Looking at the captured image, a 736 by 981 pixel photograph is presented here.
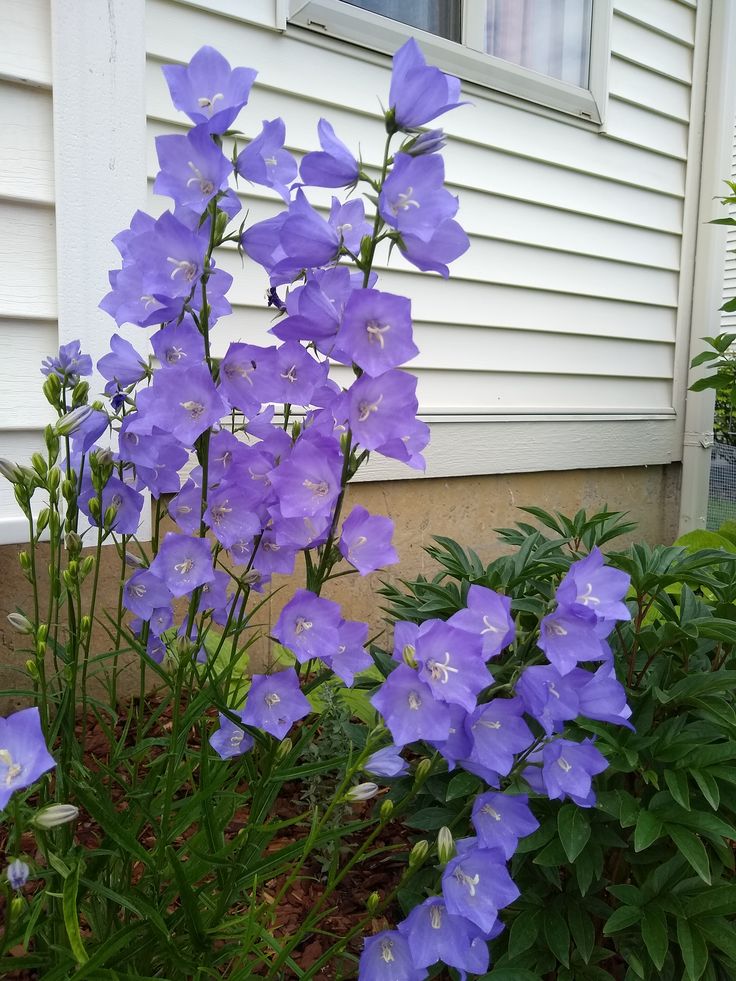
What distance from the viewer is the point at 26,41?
6.45ft

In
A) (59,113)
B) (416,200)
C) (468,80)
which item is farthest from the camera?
(468,80)

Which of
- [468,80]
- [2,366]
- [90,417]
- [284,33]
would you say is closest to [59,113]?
[2,366]

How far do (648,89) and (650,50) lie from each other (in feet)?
0.56

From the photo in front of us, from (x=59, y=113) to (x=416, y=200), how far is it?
1.59 meters

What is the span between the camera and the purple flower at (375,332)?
2.60 feet

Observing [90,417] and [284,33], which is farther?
[284,33]

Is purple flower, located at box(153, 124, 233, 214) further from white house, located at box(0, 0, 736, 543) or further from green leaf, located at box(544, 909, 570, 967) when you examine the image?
white house, located at box(0, 0, 736, 543)

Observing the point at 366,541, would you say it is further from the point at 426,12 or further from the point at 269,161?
the point at 426,12

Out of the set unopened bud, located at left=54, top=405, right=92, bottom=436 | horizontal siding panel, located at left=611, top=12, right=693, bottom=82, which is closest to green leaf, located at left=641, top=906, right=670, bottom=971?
unopened bud, located at left=54, top=405, right=92, bottom=436

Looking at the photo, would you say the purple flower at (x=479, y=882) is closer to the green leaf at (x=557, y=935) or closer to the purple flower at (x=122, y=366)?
the green leaf at (x=557, y=935)

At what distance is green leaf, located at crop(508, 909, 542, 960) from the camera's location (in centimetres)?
128

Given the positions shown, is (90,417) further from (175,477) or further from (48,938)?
(48,938)

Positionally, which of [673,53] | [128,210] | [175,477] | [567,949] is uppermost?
[673,53]

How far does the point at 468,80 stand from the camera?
3.21 m
